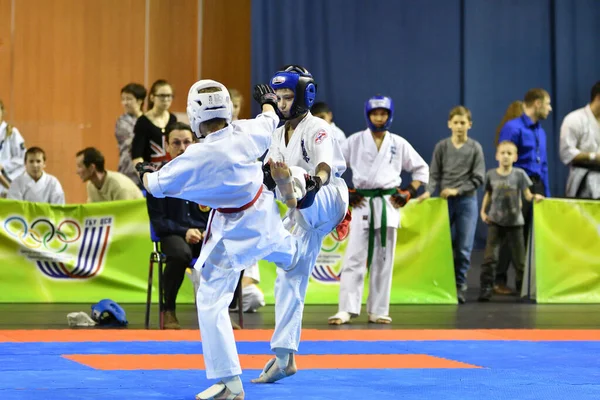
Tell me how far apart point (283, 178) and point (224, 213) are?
0.30 meters

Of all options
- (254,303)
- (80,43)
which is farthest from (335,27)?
(254,303)

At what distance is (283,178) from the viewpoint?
413 centimetres

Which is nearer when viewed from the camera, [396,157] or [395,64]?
[396,157]

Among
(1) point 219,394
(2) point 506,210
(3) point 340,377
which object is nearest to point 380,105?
(2) point 506,210

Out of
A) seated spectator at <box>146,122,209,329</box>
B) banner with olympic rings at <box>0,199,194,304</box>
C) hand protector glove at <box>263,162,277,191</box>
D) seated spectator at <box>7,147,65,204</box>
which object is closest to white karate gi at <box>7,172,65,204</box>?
seated spectator at <box>7,147,65,204</box>

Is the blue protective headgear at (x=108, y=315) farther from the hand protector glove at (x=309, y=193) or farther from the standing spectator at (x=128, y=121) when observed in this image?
the hand protector glove at (x=309, y=193)

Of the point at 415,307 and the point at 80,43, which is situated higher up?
the point at 80,43

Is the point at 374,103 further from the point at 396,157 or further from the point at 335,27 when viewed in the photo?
the point at 335,27

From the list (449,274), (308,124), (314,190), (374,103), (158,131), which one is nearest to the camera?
(314,190)

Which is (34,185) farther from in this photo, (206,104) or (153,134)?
(206,104)

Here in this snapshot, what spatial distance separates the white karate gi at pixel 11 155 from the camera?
947 cm

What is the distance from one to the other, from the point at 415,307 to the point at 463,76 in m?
4.66

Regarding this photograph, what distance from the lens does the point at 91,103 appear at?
39.6 feet

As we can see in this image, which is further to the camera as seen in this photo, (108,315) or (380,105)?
(380,105)
